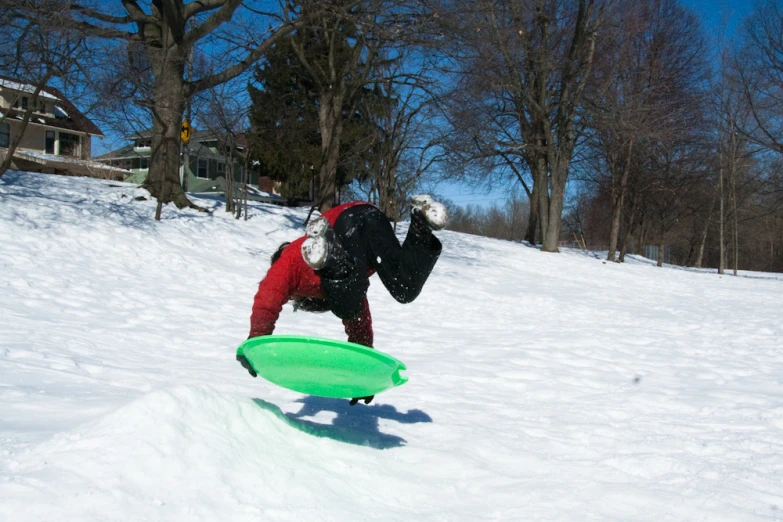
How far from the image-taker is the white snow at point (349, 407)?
223cm

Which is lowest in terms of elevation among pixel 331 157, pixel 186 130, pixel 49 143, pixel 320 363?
pixel 320 363

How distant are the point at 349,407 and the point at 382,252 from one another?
122cm

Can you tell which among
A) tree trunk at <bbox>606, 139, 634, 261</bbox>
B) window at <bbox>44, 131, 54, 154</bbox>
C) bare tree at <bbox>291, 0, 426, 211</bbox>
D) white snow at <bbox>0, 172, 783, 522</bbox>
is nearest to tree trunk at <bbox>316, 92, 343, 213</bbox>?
bare tree at <bbox>291, 0, 426, 211</bbox>

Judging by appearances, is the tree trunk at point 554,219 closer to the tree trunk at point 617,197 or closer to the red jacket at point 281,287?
the tree trunk at point 617,197

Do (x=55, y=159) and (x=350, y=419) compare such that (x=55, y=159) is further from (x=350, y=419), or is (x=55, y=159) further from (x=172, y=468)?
(x=172, y=468)

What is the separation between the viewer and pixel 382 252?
3.69 metres

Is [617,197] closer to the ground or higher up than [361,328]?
higher up

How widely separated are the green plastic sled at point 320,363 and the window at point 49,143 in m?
42.0

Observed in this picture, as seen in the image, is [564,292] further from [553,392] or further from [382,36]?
[553,392]

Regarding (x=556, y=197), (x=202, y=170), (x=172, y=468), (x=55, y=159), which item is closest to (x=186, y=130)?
(x=556, y=197)

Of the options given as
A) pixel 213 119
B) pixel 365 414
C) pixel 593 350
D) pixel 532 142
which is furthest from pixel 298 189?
pixel 365 414

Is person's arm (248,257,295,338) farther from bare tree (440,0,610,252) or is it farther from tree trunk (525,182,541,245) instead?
tree trunk (525,182,541,245)

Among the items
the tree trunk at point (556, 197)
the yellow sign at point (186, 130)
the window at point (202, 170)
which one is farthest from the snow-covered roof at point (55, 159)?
the tree trunk at point (556, 197)

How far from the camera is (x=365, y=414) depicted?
4.15 meters
